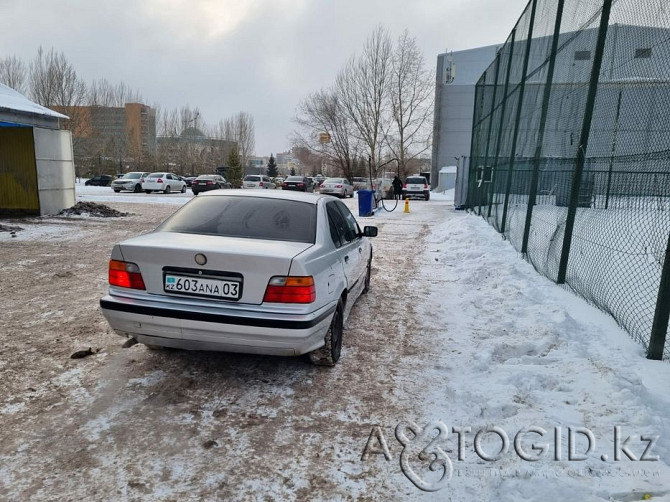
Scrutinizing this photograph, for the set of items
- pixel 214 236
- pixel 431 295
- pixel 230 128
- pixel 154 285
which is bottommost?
pixel 431 295

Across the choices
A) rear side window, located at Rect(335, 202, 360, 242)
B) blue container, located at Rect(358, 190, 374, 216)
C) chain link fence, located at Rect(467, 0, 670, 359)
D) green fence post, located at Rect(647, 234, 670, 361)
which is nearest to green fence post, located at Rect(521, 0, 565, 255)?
chain link fence, located at Rect(467, 0, 670, 359)

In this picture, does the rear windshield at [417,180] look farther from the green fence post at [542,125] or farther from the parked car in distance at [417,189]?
the green fence post at [542,125]

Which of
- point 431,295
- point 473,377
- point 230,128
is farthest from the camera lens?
point 230,128

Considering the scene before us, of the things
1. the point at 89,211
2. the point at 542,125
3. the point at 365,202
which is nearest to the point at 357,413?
the point at 542,125

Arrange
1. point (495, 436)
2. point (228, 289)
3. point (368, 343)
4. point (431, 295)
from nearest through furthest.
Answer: point (495, 436) < point (228, 289) < point (368, 343) < point (431, 295)

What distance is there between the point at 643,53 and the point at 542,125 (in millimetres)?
3250

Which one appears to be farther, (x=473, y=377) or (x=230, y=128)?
(x=230, y=128)

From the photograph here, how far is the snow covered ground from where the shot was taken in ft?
8.07

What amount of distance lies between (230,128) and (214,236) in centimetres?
7666

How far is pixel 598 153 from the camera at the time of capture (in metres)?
5.24

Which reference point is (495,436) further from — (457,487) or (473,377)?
(473,377)

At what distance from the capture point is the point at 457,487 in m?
2.45

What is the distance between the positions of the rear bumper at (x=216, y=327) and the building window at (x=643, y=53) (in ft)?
11.5

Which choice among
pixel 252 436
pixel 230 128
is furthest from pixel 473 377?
pixel 230 128
